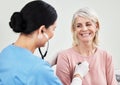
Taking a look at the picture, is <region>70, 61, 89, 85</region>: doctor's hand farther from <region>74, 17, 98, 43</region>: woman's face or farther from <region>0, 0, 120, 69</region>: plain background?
<region>0, 0, 120, 69</region>: plain background

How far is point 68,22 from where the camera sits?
196cm

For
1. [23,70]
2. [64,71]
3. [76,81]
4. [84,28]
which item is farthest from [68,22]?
[23,70]

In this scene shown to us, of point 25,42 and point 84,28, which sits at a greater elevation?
point 25,42

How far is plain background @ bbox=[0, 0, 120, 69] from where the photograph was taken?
5.30 ft

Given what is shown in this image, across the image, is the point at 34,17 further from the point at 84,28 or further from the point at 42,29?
the point at 84,28

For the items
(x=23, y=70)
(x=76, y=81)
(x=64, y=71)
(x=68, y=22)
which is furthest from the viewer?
(x=68, y=22)

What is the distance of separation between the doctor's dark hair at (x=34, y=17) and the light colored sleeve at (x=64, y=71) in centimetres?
52

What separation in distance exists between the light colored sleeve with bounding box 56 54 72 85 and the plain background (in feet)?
0.60

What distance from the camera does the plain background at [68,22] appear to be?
1615mm

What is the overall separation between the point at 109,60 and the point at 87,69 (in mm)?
202

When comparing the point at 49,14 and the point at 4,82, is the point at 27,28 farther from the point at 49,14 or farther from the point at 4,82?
the point at 4,82

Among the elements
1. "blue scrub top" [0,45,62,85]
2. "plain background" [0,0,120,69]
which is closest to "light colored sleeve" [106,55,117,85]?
"plain background" [0,0,120,69]

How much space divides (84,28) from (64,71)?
0.31m

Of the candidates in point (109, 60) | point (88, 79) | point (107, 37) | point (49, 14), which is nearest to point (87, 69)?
point (88, 79)
